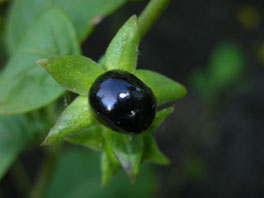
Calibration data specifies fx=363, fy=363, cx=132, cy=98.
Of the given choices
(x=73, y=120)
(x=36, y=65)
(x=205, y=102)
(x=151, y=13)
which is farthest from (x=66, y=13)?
(x=205, y=102)

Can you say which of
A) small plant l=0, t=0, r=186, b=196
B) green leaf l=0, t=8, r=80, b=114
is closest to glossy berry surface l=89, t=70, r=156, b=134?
small plant l=0, t=0, r=186, b=196

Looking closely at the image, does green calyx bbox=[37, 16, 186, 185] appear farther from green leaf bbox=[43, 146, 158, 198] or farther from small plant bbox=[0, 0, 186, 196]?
green leaf bbox=[43, 146, 158, 198]

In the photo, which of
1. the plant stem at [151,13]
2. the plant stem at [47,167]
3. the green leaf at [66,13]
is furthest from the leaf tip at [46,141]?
the plant stem at [47,167]

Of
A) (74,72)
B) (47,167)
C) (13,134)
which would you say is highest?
(74,72)

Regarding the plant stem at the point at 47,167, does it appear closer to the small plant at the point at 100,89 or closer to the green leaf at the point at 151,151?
the small plant at the point at 100,89

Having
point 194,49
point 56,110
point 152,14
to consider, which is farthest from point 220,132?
point 152,14

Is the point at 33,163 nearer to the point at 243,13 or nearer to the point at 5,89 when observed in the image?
the point at 5,89

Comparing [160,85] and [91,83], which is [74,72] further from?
[160,85]
